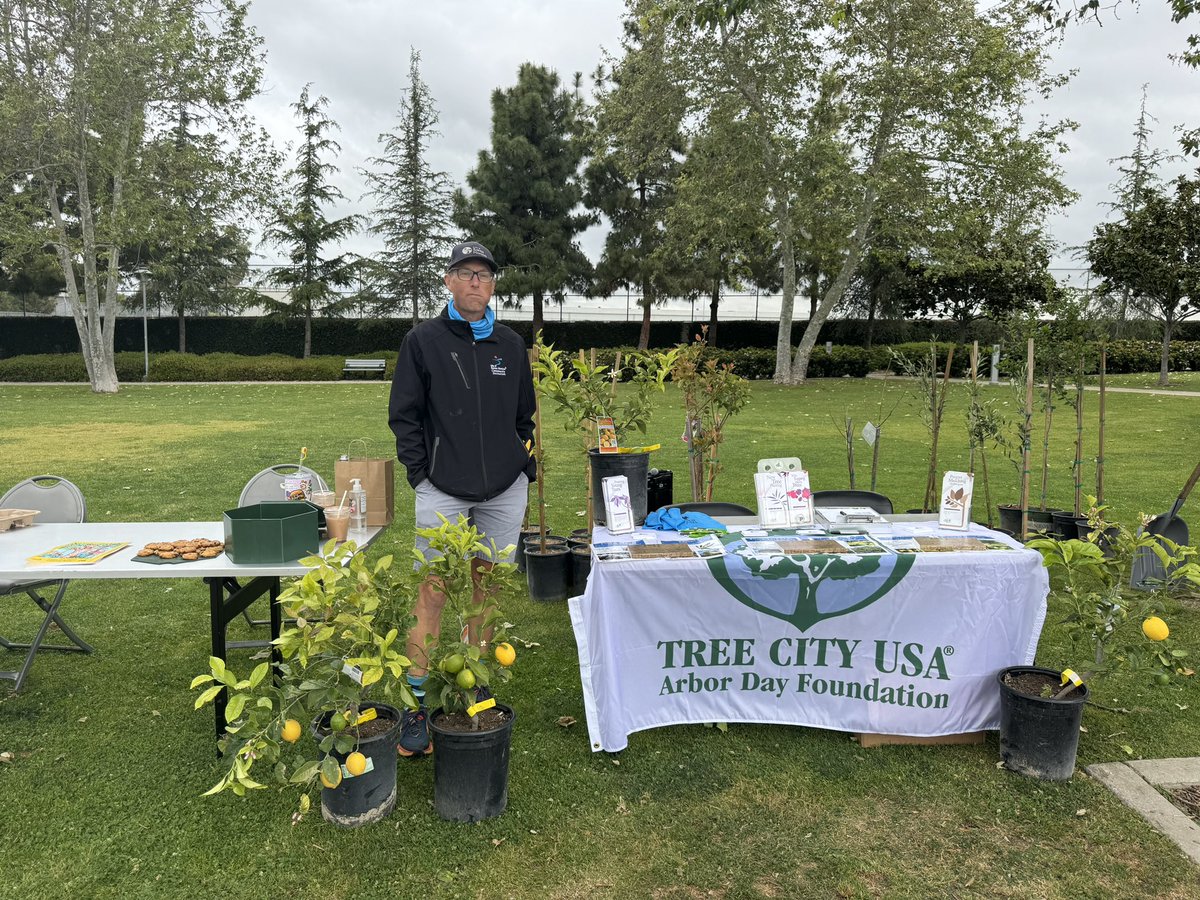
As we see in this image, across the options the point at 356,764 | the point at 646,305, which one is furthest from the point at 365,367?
the point at 356,764

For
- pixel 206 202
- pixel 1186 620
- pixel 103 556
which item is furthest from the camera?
pixel 206 202

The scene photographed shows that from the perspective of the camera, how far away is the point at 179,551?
2.99m

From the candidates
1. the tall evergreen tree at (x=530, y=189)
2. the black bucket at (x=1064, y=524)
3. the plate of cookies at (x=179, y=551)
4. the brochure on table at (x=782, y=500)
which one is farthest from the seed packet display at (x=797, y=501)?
the tall evergreen tree at (x=530, y=189)

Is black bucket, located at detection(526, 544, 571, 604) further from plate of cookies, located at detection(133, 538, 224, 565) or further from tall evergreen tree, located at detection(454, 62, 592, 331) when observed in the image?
tall evergreen tree, located at detection(454, 62, 592, 331)

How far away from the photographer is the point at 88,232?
17.9m

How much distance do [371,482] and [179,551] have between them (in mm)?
740

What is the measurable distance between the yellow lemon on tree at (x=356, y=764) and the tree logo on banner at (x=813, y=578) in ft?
4.36

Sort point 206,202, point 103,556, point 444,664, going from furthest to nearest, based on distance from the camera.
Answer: point 206,202 < point 103,556 < point 444,664

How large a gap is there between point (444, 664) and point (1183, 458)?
10305 millimetres

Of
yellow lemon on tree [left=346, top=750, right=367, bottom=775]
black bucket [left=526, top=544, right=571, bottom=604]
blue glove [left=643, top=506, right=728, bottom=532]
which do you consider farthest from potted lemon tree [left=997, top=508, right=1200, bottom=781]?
black bucket [left=526, top=544, right=571, bottom=604]

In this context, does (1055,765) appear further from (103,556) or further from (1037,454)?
(1037,454)

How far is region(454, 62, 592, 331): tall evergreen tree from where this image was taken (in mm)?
26016

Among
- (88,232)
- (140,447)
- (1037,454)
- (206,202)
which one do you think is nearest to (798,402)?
(1037,454)

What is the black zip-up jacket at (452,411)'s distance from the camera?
3.03 m
